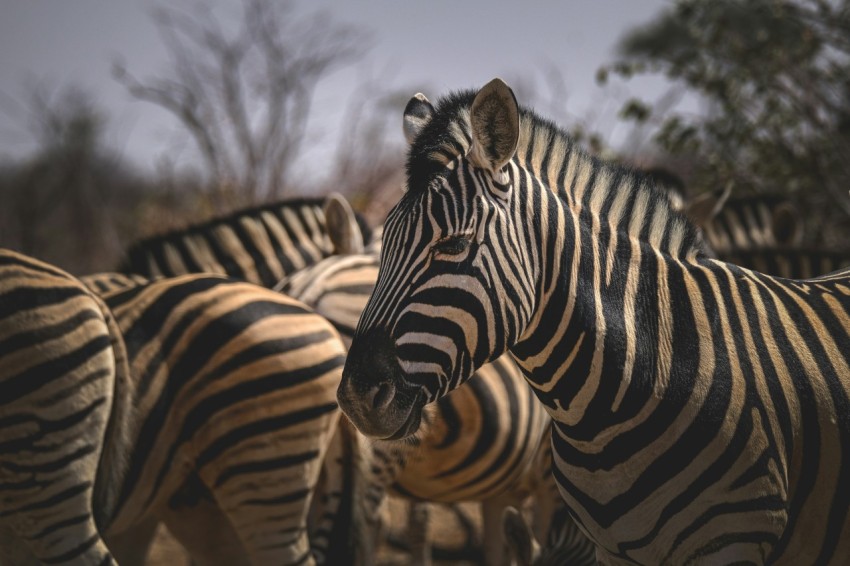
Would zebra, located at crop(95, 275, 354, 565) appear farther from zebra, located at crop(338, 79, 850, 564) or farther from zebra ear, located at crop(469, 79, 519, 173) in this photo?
zebra ear, located at crop(469, 79, 519, 173)

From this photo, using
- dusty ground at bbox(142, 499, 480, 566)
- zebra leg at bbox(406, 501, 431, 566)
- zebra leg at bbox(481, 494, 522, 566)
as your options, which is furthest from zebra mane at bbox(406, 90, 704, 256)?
dusty ground at bbox(142, 499, 480, 566)

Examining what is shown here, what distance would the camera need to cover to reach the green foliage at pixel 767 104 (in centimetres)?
660

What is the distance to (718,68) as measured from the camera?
7.71 metres

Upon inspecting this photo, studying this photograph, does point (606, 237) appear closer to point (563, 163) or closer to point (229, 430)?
point (563, 163)

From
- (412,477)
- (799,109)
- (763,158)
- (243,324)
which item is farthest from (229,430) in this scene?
(763,158)

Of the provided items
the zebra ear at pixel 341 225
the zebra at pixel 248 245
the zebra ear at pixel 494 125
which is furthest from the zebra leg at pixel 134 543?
the zebra ear at pixel 494 125

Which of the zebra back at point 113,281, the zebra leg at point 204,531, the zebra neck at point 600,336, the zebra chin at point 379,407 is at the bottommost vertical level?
the zebra leg at point 204,531

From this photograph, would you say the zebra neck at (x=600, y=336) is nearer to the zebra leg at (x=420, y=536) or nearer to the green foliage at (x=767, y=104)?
the zebra leg at (x=420, y=536)

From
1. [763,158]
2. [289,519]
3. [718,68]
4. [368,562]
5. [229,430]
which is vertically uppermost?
[718,68]

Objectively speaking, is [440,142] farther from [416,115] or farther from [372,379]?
[372,379]

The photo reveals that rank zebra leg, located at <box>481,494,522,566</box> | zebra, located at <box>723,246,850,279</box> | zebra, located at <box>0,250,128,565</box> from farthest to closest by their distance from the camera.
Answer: zebra leg, located at <box>481,494,522,566</box> → zebra, located at <box>723,246,850,279</box> → zebra, located at <box>0,250,128,565</box>

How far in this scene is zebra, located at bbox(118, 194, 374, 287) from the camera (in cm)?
500

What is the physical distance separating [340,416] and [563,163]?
5.95ft

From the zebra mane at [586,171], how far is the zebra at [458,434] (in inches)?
75.0
